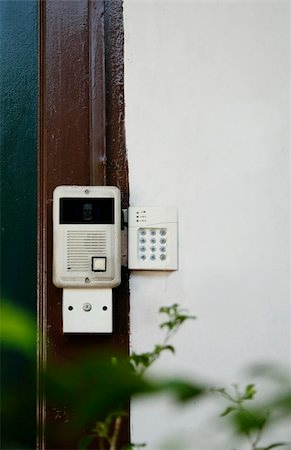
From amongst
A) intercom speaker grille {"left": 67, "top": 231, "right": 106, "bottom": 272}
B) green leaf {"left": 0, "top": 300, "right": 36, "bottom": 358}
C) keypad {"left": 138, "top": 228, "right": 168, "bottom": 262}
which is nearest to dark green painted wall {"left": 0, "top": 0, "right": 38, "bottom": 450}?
intercom speaker grille {"left": 67, "top": 231, "right": 106, "bottom": 272}

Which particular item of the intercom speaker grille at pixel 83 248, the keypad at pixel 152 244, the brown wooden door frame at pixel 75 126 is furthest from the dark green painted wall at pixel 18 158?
the keypad at pixel 152 244

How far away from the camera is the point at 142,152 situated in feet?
5.51

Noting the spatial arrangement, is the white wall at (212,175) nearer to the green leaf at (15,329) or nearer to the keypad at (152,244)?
the keypad at (152,244)

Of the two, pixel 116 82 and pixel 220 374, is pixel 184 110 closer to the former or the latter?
pixel 116 82

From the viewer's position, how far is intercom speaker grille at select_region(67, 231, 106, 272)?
1567 mm

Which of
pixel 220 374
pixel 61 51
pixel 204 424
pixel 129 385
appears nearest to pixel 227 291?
pixel 220 374

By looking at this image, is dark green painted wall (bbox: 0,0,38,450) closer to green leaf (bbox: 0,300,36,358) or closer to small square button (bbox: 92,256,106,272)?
small square button (bbox: 92,256,106,272)

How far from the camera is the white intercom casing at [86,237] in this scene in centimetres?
157

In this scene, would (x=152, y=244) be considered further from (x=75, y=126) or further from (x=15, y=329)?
(x=15, y=329)

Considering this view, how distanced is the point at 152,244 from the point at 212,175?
8.4 inches

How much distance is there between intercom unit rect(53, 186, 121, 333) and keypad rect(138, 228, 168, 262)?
7 centimetres

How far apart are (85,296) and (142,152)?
350 millimetres

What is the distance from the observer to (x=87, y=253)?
5.15 ft

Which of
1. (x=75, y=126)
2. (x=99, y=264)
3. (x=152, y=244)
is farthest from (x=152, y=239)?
(x=75, y=126)
